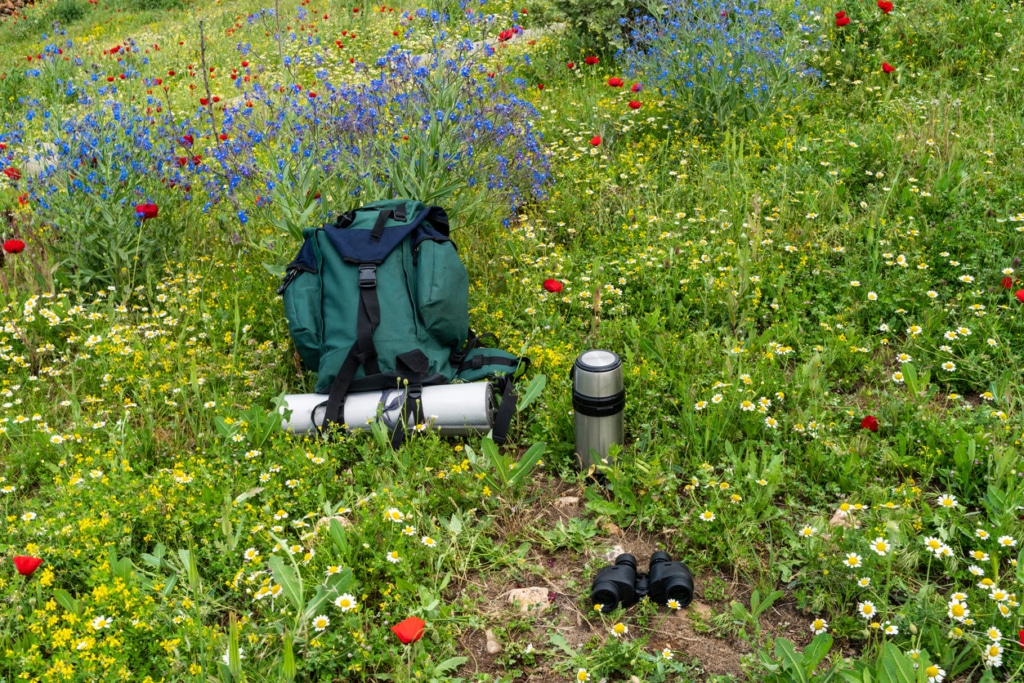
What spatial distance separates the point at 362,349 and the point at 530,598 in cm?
130

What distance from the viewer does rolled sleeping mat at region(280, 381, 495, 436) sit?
335cm

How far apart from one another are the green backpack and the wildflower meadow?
0.27m

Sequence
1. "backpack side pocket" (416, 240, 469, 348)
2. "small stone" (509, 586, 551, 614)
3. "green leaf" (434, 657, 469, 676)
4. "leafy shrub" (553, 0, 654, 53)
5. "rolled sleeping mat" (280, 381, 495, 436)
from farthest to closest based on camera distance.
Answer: "leafy shrub" (553, 0, 654, 53) → "backpack side pocket" (416, 240, 469, 348) → "rolled sleeping mat" (280, 381, 495, 436) → "small stone" (509, 586, 551, 614) → "green leaf" (434, 657, 469, 676)

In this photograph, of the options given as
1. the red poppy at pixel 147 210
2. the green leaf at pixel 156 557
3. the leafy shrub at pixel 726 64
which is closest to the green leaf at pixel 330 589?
the green leaf at pixel 156 557

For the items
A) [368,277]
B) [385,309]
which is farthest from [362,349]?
[368,277]

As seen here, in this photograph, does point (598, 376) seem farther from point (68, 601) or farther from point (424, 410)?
point (68, 601)

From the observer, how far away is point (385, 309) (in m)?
3.57

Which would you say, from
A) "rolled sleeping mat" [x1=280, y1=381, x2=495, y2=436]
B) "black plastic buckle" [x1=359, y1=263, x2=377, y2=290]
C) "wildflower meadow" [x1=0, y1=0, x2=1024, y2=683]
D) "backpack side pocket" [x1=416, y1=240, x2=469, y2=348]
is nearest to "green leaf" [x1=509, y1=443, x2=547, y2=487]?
"wildflower meadow" [x1=0, y1=0, x2=1024, y2=683]

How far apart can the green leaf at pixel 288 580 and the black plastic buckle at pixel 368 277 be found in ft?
4.43

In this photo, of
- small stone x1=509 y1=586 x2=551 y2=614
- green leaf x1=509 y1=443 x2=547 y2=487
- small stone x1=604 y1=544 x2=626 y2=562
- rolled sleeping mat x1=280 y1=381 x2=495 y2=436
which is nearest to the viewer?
small stone x1=509 y1=586 x2=551 y2=614

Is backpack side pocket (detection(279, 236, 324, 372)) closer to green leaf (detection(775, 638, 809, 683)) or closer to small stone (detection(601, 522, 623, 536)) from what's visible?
small stone (detection(601, 522, 623, 536))

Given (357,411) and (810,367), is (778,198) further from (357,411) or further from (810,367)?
(357,411)

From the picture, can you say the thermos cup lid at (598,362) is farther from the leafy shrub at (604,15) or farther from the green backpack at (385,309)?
the leafy shrub at (604,15)

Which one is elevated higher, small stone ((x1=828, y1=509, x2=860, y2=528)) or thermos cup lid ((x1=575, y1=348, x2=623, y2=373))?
thermos cup lid ((x1=575, y1=348, x2=623, y2=373))
